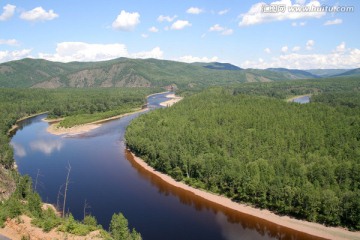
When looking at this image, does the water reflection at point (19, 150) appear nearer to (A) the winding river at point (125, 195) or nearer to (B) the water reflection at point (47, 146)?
(A) the winding river at point (125, 195)

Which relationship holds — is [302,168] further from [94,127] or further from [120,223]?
[94,127]

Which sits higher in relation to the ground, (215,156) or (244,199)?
(215,156)

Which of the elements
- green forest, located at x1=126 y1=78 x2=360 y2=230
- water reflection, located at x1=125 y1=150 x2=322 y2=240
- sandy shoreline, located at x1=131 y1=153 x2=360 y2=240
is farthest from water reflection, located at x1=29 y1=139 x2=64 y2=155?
sandy shoreline, located at x1=131 y1=153 x2=360 y2=240

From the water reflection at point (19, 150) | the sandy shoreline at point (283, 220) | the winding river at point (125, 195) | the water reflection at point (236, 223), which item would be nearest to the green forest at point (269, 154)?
the sandy shoreline at point (283, 220)

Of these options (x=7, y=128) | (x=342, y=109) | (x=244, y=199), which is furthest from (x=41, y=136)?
(x=342, y=109)

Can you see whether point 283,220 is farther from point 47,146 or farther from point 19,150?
point 19,150

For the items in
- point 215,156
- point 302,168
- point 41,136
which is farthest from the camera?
point 41,136

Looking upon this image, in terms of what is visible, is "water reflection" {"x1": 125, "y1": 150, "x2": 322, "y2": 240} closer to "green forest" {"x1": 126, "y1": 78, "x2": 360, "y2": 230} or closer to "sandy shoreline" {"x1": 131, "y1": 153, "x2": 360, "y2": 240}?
"sandy shoreline" {"x1": 131, "y1": 153, "x2": 360, "y2": 240}
